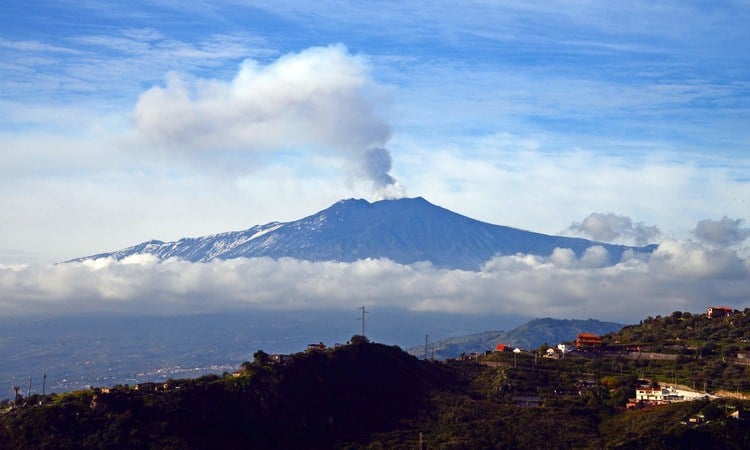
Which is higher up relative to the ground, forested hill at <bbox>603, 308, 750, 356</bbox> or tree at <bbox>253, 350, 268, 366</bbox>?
forested hill at <bbox>603, 308, 750, 356</bbox>

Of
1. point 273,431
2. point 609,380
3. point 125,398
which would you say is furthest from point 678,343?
point 125,398

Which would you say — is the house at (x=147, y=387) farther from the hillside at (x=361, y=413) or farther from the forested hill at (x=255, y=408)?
the forested hill at (x=255, y=408)

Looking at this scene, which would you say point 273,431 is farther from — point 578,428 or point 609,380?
point 609,380

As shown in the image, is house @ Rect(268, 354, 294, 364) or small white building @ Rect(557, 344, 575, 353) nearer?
house @ Rect(268, 354, 294, 364)

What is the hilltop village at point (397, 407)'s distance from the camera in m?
54.9

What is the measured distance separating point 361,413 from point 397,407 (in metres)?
2.82

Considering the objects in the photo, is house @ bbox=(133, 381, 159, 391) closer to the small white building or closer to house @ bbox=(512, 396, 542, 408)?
house @ bbox=(512, 396, 542, 408)

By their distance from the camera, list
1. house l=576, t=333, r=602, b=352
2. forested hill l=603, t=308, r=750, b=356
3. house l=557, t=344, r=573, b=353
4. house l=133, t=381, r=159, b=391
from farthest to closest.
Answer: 1. house l=576, t=333, r=602, b=352
2. house l=557, t=344, r=573, b=353
3. forested hill l=603, t=308, r=750, b=356
4. house l=133, t=381, r=159, b=391

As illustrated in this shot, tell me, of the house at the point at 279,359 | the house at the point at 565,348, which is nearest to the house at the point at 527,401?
the house at the point at 279,359

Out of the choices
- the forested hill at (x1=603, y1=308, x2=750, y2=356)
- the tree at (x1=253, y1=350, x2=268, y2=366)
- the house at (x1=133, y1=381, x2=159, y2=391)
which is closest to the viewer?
the house at (x1=133, y1=381, x2=159, y2=391)

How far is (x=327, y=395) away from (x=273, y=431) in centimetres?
686

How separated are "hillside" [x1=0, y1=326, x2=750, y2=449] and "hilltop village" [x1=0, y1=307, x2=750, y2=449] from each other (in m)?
0.09

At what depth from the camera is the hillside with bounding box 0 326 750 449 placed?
5444cm

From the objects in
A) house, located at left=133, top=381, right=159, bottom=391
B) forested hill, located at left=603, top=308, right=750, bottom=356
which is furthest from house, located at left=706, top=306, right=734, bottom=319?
house, located at left=133, top=381, right=159, bottom=391
